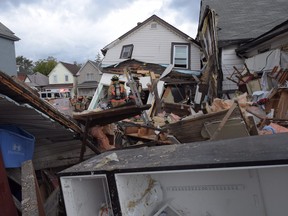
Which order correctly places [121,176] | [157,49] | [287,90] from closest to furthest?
[121,176], [287,90], [157,49]

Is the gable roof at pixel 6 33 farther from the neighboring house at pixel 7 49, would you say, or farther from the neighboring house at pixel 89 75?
the neighboring house at pixel 89 75

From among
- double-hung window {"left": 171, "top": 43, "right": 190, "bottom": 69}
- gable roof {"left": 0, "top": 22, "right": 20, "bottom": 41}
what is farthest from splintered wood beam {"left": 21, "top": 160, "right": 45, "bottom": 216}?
gable roof {"left": 0, "top": 22, "right": 20, "bottom": 41}

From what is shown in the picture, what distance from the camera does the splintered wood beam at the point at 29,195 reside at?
236 cm

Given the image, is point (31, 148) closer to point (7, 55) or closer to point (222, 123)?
point (222, 123)

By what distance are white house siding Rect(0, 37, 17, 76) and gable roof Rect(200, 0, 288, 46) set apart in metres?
12.8

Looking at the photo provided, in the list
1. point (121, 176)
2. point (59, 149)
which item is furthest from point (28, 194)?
point (59, 149)

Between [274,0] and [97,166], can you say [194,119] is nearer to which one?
[97,166]

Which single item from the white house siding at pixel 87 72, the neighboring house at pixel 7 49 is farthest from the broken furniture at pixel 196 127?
the white house siding at pixel 87 72

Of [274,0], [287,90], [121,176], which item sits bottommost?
[121,176]

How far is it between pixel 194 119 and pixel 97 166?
2854 mm

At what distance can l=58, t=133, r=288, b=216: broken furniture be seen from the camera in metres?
1.89

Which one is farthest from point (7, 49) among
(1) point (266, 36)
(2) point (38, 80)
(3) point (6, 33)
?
(2) point (38, 80)

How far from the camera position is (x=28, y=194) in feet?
8.36

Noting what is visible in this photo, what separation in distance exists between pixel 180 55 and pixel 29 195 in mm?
16836
